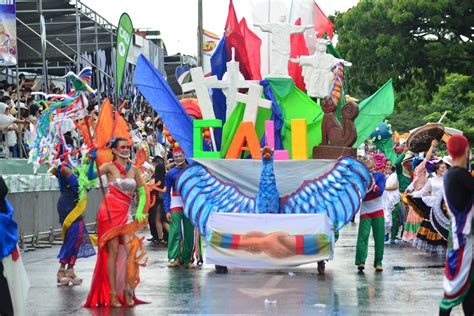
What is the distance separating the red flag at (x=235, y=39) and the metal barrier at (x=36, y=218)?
4545 millimetres

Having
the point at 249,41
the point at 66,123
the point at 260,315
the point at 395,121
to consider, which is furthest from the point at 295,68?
the point at 395,121

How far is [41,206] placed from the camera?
2133 centimetres

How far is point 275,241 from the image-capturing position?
50.5 feet

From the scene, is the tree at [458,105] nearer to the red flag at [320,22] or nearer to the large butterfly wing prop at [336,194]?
the red flag at [320,22]

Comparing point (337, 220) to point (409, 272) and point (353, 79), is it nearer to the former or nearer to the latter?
point (409, 272)

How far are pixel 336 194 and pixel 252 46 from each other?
25.9 ft

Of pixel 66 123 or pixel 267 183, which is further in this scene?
pixel 267 183

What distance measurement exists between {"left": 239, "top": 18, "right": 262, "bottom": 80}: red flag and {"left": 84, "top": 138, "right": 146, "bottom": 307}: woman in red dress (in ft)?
33.9

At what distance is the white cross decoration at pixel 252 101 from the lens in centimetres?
1827

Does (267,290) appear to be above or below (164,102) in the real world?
below

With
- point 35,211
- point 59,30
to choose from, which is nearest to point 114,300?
point 35,211

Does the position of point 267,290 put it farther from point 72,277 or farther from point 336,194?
point 336,194

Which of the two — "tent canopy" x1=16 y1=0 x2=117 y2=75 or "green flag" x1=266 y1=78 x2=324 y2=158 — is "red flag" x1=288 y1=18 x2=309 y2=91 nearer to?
"green flag" x1=266 y1=78 x2=324 y2=158

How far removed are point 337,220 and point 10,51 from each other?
8.05 metres
